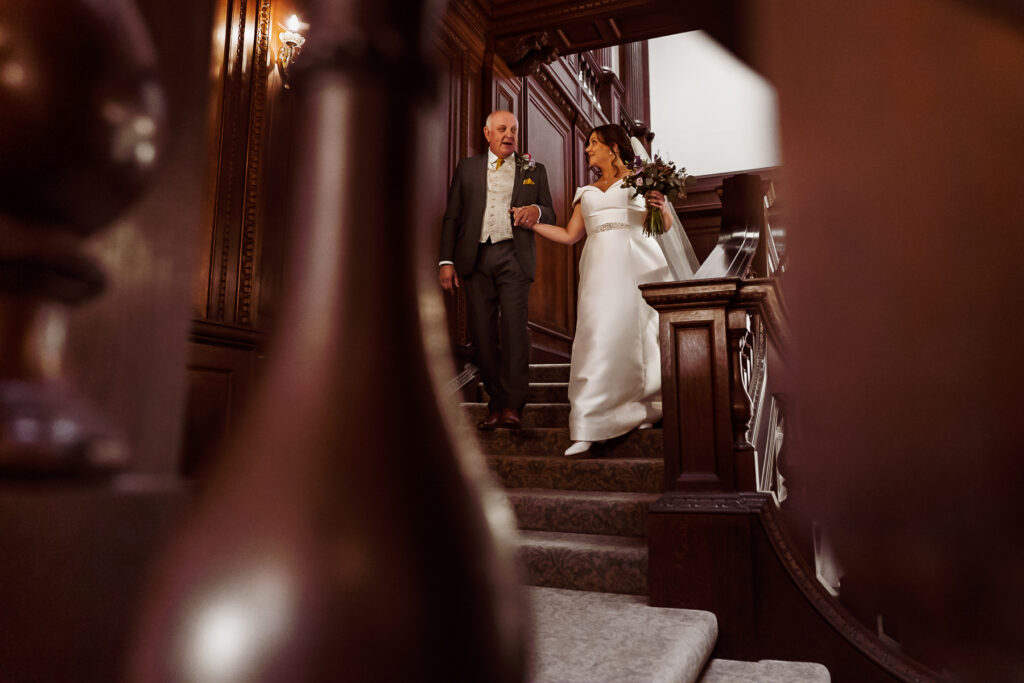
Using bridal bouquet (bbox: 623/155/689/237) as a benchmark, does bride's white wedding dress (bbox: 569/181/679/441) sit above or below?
below

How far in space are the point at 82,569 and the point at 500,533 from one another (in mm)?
349

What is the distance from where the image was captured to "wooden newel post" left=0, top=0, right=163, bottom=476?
13.6 inches

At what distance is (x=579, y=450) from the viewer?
331 centimetres

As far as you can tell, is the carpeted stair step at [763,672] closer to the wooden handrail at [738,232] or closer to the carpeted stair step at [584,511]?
the carpeted stair step at [584,511]

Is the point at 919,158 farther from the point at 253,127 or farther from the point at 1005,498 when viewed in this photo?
the point at 253,127

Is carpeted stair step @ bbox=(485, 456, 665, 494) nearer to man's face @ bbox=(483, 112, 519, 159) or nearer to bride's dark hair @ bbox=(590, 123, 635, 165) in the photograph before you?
bride's dark hair @ bbox=(590, 123, 635, 165)

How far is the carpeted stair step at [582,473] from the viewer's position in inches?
115

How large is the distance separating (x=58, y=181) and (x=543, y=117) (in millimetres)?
6179

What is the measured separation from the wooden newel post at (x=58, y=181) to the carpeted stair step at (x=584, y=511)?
2341 millimetres

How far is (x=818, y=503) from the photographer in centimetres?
59

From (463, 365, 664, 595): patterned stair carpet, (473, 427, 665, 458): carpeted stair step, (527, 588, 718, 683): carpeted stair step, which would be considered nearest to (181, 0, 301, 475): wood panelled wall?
(463, 365, 664, 595): patterned stair carpet

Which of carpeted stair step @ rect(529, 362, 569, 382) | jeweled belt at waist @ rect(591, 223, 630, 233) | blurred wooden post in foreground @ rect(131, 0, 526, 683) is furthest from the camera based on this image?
carpeted stair step @ rect(529, 362, 569, 382)

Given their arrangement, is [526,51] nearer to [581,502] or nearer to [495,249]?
[495,249]

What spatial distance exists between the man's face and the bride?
0.49 m
